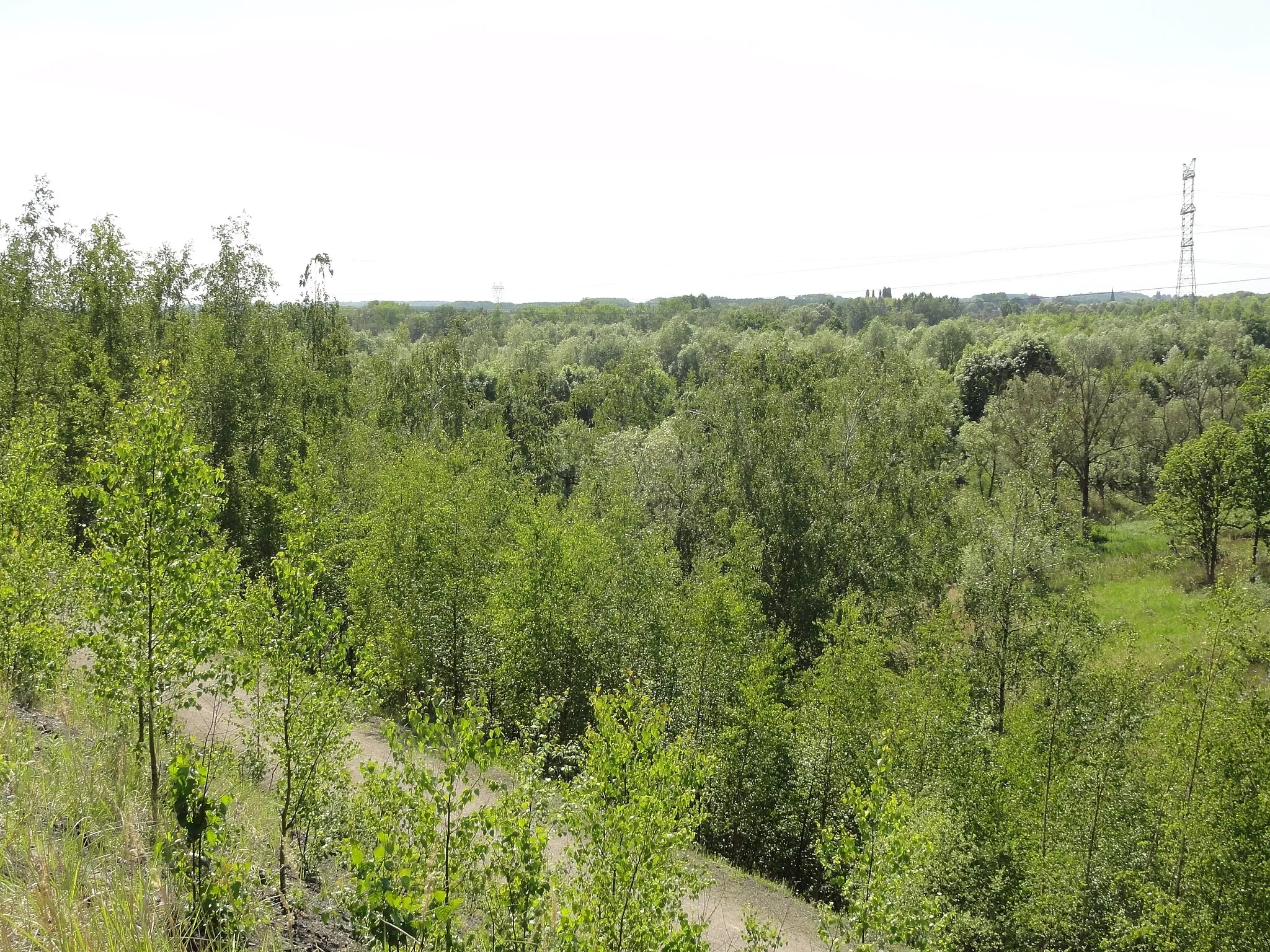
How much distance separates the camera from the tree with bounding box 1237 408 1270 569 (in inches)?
1660

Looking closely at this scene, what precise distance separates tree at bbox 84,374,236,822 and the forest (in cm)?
5

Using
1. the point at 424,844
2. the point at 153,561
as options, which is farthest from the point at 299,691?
the point at 424,844

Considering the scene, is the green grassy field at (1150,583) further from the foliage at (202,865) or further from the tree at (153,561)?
the foliage at (202,865)

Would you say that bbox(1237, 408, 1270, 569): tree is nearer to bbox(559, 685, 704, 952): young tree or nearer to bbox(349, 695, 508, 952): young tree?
bbox(559, 685, 704, 952): young tree

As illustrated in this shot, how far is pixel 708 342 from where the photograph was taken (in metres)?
87.5

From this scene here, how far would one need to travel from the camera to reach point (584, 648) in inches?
964

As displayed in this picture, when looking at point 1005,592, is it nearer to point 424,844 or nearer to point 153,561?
point 424,844

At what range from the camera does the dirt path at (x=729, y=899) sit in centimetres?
1579

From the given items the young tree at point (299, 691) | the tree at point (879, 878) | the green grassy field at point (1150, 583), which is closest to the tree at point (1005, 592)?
the green grassy field at point (1150, 583)

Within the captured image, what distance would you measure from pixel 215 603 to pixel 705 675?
1649 cm

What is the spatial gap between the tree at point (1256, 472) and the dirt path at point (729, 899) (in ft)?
124

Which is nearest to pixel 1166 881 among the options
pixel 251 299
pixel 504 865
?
pixel 504 865

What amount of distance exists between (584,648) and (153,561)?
16.8 metres

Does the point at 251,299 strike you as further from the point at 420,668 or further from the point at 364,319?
the point at 364,319
